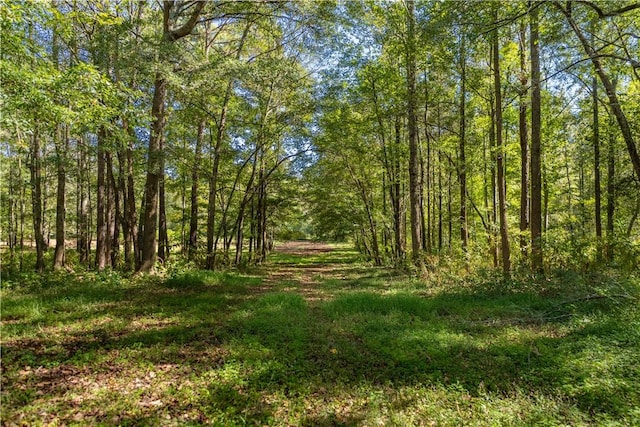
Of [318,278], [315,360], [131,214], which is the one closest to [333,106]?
[318,278]

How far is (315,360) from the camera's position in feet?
15.7

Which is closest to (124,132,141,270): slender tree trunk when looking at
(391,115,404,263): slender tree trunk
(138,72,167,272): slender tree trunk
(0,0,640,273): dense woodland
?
(0,0,640,273): dense woodland

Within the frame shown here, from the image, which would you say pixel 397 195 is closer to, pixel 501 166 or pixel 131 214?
pixel 501 166

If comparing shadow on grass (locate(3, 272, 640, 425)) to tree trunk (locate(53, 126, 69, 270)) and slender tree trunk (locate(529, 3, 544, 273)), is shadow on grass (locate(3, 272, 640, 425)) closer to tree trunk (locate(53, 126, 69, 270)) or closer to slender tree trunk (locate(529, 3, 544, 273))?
slender tree trunk (locate(529, 3, 544, 273))

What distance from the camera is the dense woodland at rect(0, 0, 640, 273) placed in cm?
667

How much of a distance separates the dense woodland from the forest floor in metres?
3.22

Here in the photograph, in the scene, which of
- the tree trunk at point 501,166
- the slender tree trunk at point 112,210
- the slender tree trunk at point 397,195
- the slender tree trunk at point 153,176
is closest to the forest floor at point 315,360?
the tree trunk at point 501,166

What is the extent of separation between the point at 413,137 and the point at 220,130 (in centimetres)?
755

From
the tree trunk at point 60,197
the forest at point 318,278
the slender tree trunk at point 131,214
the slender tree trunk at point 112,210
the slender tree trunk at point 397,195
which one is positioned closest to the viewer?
the forest at point 318,278

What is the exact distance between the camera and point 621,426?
9.76ft

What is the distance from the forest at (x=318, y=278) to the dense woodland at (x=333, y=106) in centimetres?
10

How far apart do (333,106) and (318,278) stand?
7.75m

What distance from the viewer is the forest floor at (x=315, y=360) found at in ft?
11.0

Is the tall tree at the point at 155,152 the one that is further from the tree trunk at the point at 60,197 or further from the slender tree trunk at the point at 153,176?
the tree trunk at the point at 60,197
